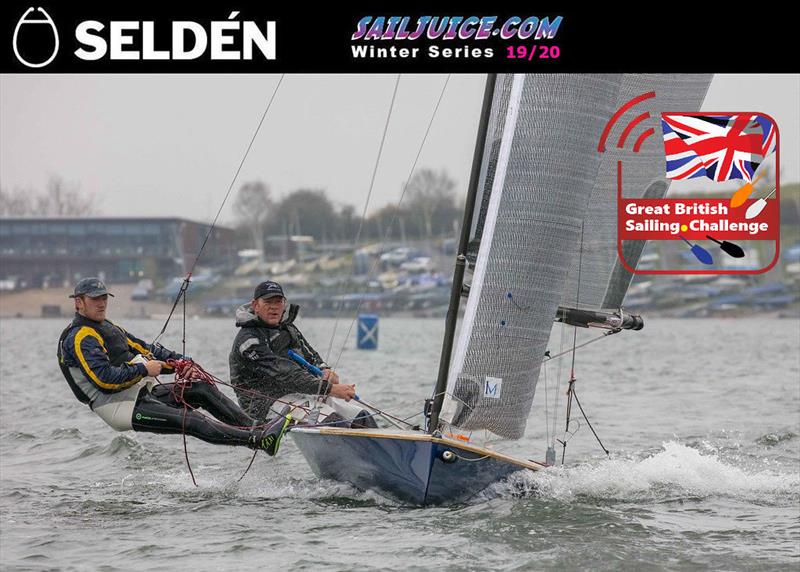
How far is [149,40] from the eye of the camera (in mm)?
7855

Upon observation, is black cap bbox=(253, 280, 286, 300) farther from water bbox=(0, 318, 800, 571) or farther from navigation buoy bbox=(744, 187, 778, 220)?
navigation buoy bbox=(744, 187, 778, 220)

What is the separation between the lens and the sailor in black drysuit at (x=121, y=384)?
7.18 metres

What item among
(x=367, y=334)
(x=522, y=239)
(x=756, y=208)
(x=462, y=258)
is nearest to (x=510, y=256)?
(x=522, y=239)

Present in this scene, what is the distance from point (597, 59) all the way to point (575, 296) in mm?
1693

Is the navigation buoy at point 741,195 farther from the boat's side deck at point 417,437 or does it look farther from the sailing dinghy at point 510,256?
the boat's side deck at point 417,437

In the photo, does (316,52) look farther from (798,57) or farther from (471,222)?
(798,57)

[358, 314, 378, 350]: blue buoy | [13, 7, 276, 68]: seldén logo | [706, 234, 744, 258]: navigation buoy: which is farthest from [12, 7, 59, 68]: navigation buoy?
[358, 314, 378, 350]: blue buoy

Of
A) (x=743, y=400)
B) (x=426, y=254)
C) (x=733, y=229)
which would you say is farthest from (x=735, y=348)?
(x=426, y=254)

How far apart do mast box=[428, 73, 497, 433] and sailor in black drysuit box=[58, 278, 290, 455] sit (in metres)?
0.97

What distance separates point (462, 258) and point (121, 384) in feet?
7.39

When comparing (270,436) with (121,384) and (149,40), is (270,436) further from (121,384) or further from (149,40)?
(149,40)

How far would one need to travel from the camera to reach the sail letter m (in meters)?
7.41

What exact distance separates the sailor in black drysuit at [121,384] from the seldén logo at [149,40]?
1654mm

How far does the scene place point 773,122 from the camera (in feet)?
27.7
